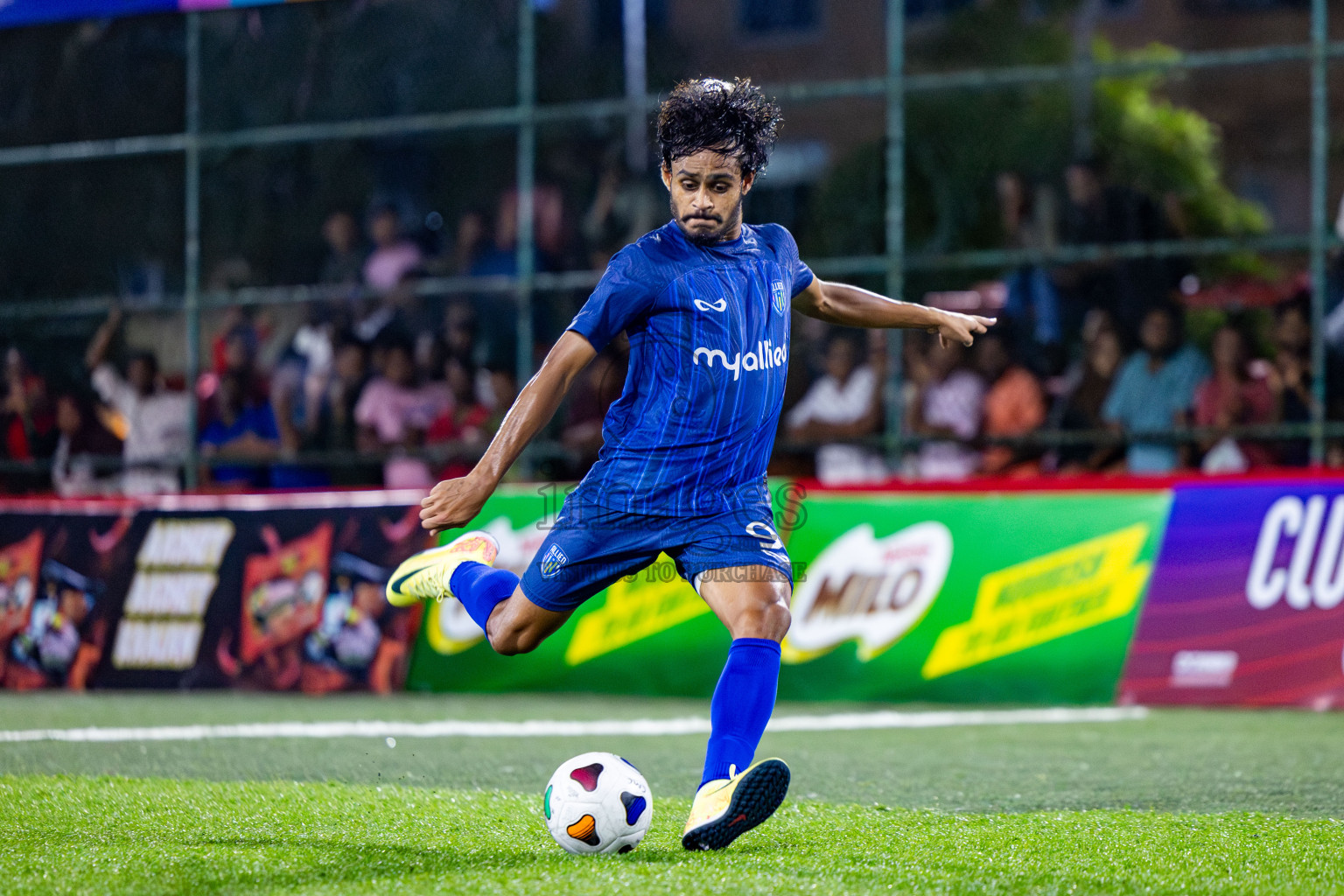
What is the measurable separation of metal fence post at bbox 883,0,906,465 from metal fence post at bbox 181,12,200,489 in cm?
541

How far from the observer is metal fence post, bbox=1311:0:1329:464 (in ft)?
34.4

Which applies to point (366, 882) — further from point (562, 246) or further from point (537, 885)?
point (562, 246)

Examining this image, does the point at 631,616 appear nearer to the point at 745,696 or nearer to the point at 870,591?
the point at 870,591

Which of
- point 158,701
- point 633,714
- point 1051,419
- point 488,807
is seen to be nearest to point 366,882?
point 488,807

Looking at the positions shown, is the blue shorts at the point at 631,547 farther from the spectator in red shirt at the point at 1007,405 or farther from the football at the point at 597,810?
the spectator in red shirt at the point at 1007,405

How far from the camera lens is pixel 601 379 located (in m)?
11.9

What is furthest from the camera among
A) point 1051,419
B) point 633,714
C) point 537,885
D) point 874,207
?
point 874,207

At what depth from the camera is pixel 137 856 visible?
4.26 metres

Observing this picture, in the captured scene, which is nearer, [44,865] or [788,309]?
[44,865]

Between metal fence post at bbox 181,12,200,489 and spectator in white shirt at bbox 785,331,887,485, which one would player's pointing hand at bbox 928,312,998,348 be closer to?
spectator in white shirt at bbox 785,331,887,485

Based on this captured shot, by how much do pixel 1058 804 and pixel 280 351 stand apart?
29.0ft

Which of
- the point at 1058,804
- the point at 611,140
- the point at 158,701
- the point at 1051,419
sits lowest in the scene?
the point at 158,701

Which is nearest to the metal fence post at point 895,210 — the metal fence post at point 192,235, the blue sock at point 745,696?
the metal fence post at point 192,235

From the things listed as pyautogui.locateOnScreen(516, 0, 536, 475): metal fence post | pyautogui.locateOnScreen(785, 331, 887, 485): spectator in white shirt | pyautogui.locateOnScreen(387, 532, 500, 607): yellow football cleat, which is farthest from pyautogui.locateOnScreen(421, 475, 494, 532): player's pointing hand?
pyautogui.locateOnScreen(516, 0, 536, 475): metal fence post
